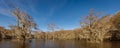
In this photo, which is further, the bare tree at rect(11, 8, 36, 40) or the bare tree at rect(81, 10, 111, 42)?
the bare tree at rect(81, 10, 111, 42)

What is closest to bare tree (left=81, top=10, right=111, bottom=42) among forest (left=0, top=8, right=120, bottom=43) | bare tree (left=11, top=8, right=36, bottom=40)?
forest (left=0, top=8, right=120, bottom=43)

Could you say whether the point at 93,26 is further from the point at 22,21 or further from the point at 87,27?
the point at 22,21

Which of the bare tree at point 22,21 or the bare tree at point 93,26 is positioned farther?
the bare tree at point 93,26

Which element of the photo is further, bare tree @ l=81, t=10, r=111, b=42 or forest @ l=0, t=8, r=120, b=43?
bare tree @ l=81, t=10, r=111, b=42

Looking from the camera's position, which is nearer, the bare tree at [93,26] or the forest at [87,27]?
the forest at [87,27]

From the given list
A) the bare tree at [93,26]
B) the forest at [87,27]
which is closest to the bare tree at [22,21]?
the forest at [87,27]

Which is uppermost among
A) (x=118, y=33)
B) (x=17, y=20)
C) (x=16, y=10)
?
(x=16, y=10)

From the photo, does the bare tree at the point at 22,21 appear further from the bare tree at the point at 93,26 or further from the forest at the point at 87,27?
the bare tree at the point at 93,26

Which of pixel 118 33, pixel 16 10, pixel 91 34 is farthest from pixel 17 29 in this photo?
pixel 118 33

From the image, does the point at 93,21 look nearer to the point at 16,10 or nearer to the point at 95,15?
the point at 95,15

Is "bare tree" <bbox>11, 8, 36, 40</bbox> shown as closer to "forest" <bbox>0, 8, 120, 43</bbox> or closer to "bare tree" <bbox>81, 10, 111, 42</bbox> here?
"forest" <bbox>0, 8, 120, 43</bbox>

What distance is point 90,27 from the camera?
45.7 meters

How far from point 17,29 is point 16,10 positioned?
4.72 metres

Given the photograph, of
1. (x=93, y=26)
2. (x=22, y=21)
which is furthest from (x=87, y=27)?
(x=22, y=21)
